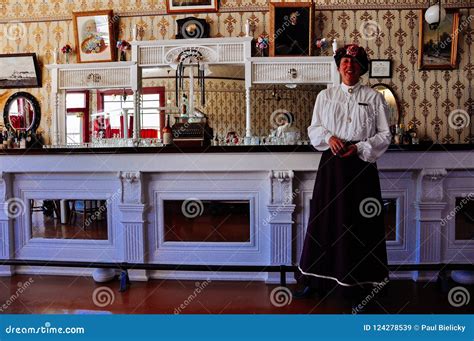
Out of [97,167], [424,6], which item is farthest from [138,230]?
[424,6]

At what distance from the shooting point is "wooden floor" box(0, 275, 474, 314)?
231cm

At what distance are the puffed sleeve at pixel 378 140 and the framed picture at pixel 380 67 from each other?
→ 2347 millimetres

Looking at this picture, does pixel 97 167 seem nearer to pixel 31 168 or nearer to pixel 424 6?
pixel 31 168

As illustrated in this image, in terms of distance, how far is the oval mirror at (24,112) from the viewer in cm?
457

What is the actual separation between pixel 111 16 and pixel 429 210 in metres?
3.66

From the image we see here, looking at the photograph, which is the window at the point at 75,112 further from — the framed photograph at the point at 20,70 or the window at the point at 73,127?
the framed photograph at the point at 20,70

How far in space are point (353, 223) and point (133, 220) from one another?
149 cm

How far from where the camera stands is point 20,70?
455 centimetres

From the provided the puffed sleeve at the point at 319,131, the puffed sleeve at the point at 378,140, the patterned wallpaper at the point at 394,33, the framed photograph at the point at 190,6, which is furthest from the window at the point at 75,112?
the puffed sleeve at the point at 378,140

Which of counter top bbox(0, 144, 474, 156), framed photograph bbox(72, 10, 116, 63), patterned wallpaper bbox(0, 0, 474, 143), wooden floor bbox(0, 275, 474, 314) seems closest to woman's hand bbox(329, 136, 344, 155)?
counter top bbox(0, 144, 474, 156)

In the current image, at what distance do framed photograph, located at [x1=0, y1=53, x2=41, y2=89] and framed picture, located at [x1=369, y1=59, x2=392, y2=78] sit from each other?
3.66m

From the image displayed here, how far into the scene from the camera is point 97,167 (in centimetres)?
277

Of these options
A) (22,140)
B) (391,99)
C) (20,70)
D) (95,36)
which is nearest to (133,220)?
(22,140)

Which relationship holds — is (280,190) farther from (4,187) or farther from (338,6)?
(338,6)
